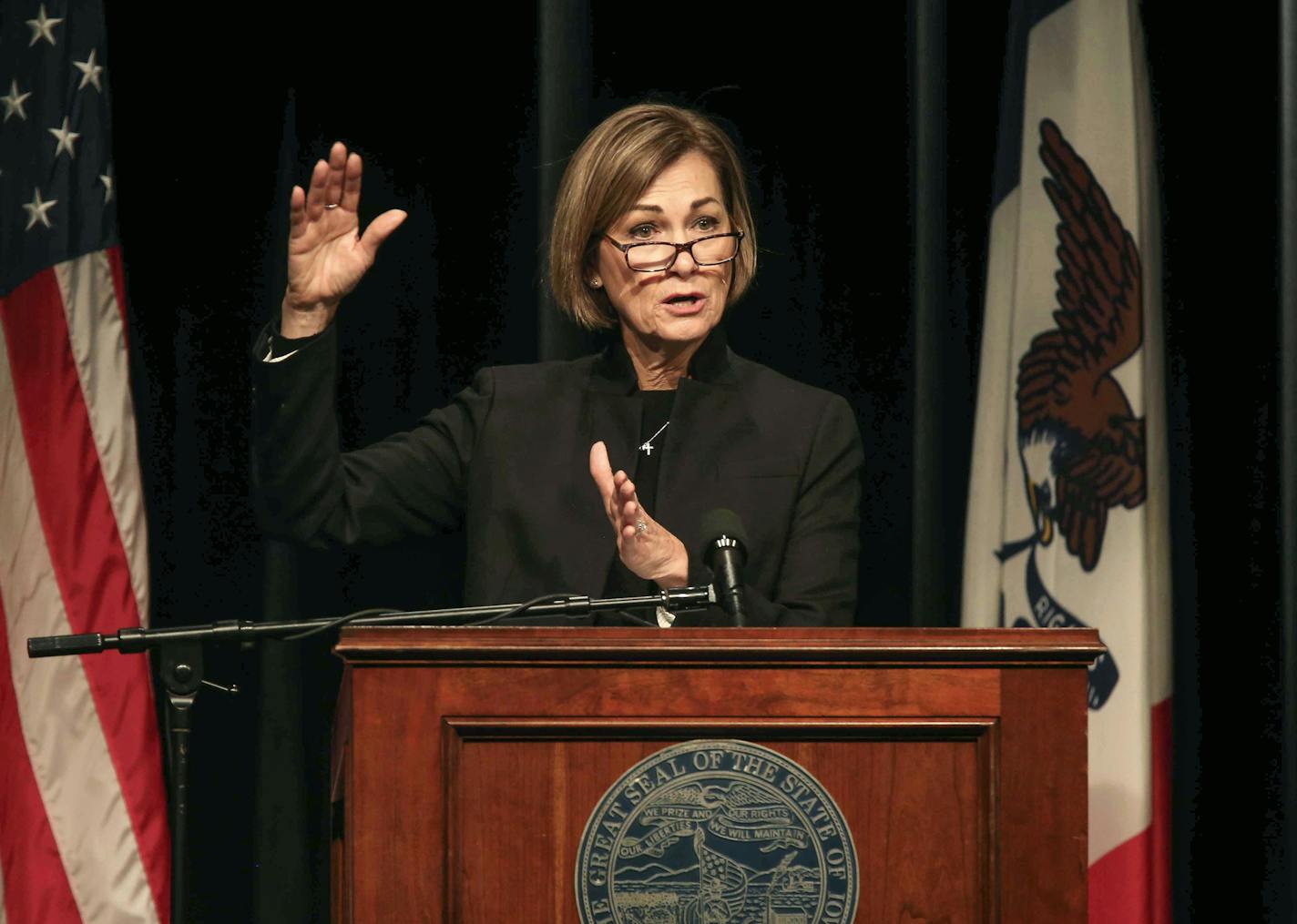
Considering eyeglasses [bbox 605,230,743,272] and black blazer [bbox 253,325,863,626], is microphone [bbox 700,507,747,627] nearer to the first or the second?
black blazer [bbox 253,325,863,626]

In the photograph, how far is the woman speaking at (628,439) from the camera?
2580 millimetres

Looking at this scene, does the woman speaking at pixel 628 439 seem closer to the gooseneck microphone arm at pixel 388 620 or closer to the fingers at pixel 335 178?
the fingers at pixel 335 178

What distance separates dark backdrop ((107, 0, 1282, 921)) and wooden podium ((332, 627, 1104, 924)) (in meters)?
1.37

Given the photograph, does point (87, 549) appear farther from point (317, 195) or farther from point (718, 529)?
point (718, 529)

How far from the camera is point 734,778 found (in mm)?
1785

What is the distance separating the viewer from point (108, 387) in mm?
3062

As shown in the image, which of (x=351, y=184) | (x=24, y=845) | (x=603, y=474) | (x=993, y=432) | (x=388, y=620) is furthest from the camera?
(x=993, y=432)

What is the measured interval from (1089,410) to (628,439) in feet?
3.01

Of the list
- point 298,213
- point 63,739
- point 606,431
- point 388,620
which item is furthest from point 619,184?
point 63,739

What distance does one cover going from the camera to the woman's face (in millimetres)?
2758

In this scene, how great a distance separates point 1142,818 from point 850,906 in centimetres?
141

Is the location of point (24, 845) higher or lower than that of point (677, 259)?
lower

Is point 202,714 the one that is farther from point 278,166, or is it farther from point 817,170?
point 817,170

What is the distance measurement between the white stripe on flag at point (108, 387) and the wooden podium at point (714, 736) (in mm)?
1344
